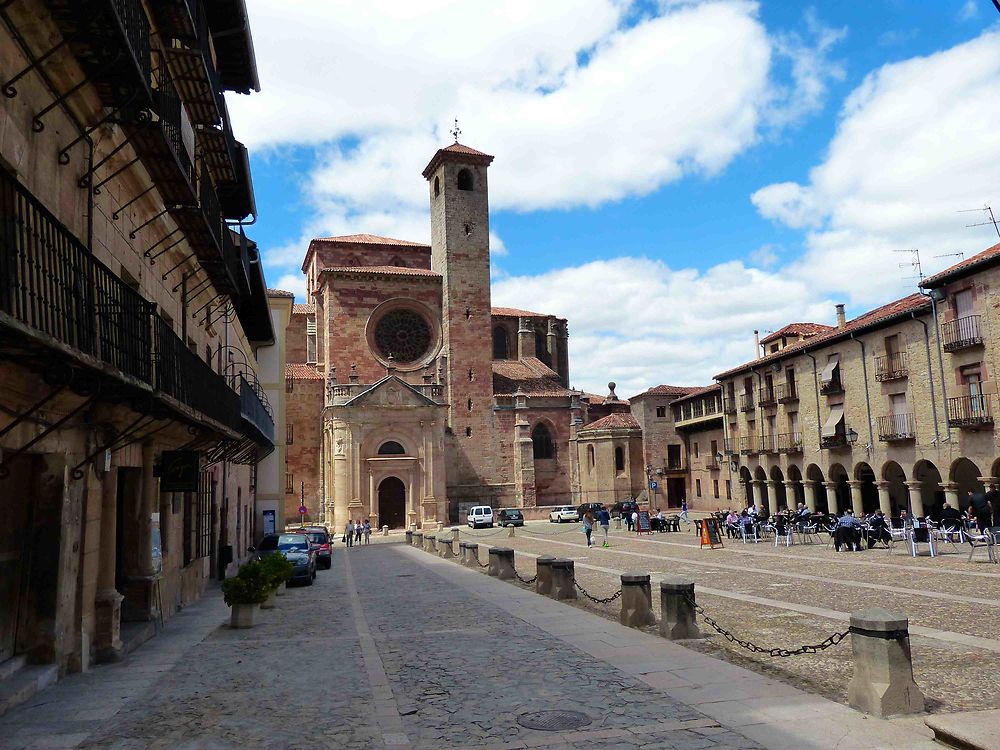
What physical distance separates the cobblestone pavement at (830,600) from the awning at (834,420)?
7.82 m

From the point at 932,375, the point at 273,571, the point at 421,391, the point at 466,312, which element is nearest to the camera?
the point at 273,571

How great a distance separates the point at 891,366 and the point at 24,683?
2751 cm

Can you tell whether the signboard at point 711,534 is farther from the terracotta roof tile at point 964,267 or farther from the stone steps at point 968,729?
the stone steps at point 968,729

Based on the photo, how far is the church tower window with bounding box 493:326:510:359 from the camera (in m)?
60.6

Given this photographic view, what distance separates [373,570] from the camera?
2291cm

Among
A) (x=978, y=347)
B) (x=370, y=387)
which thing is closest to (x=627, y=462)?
(x=370, y=387)

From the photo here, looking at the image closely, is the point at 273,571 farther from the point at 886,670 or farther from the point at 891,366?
the point at 891,366

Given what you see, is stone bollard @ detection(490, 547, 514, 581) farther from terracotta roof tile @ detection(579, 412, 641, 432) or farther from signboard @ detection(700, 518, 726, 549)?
terracotta roof tile @ detection(579, 412, 641, 432)

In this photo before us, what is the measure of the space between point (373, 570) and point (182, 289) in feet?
38.5

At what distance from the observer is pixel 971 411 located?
931 inches

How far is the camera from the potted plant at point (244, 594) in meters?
11.9

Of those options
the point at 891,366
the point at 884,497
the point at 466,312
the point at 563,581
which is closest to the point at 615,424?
the point at 466,312

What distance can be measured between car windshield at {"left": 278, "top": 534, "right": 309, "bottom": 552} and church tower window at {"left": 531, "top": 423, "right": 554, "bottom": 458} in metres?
33.4

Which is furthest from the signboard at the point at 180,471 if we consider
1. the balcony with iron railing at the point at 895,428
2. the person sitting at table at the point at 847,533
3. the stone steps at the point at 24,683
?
the balcony with iron railing at the point at 895,428
